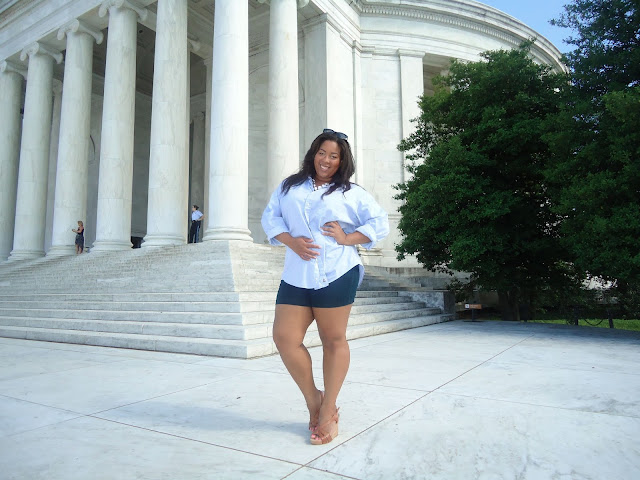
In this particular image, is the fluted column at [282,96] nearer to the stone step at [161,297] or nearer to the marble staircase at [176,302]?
the marble staircase at [176,302]

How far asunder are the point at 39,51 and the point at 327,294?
29734 millimetres

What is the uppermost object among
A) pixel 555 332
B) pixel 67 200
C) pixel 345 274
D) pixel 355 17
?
pixel 355 17

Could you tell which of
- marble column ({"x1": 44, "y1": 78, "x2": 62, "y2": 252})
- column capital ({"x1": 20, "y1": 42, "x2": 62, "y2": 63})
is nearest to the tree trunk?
column capital ({"x1": 20, "y1": 42, "x2": 62, "y2": 63})

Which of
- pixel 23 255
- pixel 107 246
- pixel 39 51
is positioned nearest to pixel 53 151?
pixel 39 51

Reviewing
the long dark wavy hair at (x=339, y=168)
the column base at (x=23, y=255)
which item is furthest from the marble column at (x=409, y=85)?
the long dark wavy hair at (x=339, y=168)

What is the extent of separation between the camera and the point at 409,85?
29.2 meters

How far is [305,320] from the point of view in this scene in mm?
3861

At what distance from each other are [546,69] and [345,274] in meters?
16.1

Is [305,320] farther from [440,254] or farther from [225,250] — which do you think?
[440,254]

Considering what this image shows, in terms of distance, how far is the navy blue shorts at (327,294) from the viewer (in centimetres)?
372

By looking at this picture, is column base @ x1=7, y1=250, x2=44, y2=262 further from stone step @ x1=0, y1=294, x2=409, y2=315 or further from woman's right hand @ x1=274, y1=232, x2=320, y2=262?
woman's right hand @ x1=274, y1=232, x2=320, y2=262

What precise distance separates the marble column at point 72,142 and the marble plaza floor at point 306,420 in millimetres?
17480

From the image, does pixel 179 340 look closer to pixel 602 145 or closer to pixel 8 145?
pixel 602 145

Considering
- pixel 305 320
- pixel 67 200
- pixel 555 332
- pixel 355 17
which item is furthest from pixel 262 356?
pixel 355 17
